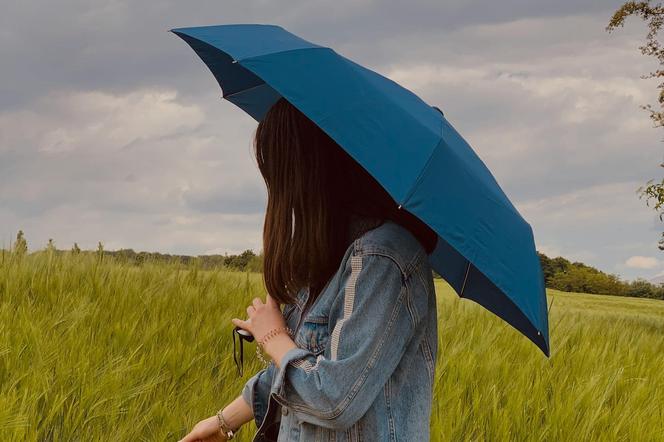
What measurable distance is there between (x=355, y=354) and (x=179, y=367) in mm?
2799

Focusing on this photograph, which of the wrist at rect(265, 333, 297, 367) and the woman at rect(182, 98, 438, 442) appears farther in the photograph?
the wrist at rect(265, 333, 297, 367)

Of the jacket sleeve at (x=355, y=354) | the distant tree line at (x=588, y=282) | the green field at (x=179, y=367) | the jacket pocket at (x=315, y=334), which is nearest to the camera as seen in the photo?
the jacket sleeve at (x=355, y=354)

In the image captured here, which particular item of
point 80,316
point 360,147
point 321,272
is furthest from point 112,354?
point 360,147

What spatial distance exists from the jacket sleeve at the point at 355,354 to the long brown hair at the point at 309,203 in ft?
0.48

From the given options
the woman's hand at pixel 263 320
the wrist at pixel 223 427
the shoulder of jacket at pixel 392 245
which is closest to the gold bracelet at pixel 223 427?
the wrist at pixel 223 427

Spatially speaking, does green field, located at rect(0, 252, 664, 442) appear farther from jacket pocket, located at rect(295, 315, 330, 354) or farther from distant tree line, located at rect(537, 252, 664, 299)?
distant tree line, located at rect(537, 252, 664, 299)

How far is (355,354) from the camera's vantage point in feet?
6.05

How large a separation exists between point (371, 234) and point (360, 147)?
0.24m

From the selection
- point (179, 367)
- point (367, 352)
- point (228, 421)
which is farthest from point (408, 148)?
point (179, 367)

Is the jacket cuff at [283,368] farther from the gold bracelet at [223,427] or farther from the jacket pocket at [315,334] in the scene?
the gold bracelet at [223,427]

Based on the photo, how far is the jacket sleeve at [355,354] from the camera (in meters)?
1.85

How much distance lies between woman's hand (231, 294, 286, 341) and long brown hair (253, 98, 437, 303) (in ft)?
0.27

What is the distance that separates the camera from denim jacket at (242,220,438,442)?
73.3 inches

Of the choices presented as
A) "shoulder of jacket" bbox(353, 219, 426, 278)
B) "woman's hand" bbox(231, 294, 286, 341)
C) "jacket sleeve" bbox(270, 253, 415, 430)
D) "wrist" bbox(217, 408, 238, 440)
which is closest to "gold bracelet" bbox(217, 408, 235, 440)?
"wrist" bbox(217, 408, 238, 440)
